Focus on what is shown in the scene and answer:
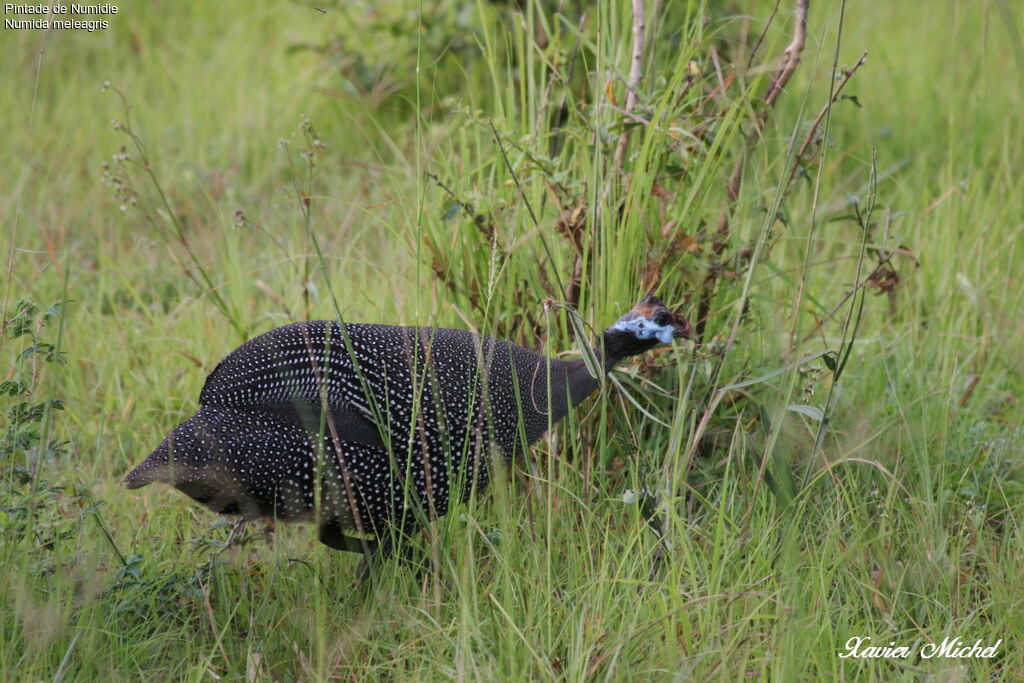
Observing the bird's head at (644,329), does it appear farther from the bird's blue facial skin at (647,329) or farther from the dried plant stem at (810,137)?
the dried plant stem at (810,137)

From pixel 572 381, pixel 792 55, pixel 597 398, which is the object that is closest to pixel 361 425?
pixel 572 381

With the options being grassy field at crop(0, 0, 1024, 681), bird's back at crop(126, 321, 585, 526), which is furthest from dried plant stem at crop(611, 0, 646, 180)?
bird's back at crop(126, 321, 585, 526)

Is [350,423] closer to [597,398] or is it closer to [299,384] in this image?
[299,384]

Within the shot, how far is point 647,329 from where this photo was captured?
9.36ft

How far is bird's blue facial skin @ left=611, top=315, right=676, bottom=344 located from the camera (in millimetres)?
2844

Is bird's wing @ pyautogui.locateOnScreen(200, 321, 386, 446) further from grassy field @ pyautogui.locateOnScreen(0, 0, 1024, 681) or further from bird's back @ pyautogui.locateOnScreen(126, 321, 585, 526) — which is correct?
grassy field @ pyautogui.locateOnScreen(0, 0, 1024, 681)

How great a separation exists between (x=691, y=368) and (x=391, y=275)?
1144mm

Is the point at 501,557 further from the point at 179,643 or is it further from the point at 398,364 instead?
the point at 179,643

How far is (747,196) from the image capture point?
3.34 m

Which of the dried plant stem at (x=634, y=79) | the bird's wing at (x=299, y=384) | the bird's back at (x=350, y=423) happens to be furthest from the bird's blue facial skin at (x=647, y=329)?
the bird's wing at (x=299, y=384)

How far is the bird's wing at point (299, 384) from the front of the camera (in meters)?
2.70

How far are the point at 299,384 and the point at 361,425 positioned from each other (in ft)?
0.67

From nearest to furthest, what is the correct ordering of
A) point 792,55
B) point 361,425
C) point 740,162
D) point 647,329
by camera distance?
point 361,425
point 647,329
point 792,55
point 740,162

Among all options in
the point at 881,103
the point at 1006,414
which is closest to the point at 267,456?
the point at 1006,414
